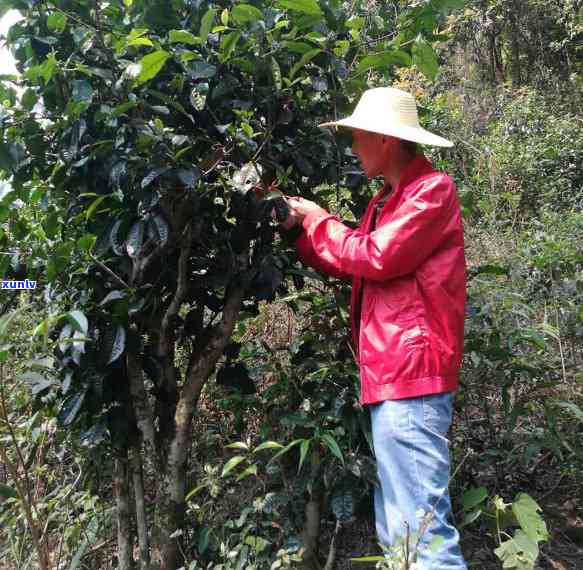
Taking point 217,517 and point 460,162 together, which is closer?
point 217,517

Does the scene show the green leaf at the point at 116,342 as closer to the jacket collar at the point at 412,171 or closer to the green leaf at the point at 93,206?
the green leaf at the point at 93,206

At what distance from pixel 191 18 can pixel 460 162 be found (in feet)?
16.5

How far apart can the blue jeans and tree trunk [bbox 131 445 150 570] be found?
867mm

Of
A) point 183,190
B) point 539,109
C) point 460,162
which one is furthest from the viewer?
point 539,109

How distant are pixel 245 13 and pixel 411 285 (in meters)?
0.84

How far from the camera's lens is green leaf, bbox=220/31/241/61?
1.58 meters

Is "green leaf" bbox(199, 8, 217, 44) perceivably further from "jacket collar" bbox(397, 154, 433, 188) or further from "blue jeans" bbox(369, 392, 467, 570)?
"blue jeans" bbox(369, 392, 467, 570)

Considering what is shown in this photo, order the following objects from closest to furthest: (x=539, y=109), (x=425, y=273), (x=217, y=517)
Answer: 1. (x=425, y=273)
2. (x=217, y=517)
3. (x=539, y=109)

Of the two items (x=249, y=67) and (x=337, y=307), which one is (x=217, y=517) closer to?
(x=337, y=307)

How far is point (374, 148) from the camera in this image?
1753 mm

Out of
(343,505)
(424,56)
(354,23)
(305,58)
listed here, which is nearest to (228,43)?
(305,58)

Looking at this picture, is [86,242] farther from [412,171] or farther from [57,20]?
[412,171]

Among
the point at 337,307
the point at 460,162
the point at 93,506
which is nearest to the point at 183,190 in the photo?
the point at 337,307

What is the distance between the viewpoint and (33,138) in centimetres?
185
